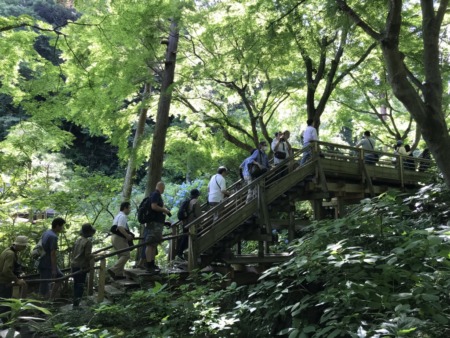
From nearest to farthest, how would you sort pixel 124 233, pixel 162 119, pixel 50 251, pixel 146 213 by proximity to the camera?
pixel 50 251 → pixel 146 213 → pixel 124 233 → pixel 162 119

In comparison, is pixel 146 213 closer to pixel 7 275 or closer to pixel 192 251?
pixel 192 251

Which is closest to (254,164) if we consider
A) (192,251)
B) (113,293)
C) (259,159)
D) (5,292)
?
(259,159)

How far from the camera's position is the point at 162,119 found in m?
11.1

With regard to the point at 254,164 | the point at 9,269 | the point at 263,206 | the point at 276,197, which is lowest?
the point at 9,269

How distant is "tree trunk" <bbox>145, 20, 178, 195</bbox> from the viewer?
1066 centimetres

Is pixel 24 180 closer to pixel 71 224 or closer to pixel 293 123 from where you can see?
pixel 71 224

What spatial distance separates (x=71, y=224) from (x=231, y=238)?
4.59 meters

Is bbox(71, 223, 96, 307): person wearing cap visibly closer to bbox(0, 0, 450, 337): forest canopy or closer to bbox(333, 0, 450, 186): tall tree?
bbox(0, 0, 450, 337): forest canopy

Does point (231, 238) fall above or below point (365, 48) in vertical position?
below

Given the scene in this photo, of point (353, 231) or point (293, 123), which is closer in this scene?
point (353, 231)

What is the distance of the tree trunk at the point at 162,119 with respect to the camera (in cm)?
1066

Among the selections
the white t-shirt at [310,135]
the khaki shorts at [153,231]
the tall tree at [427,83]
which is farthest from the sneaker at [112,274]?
the tall tree at [427,83]

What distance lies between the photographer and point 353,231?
170 inches

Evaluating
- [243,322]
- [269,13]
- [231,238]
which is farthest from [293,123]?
[243,322]
